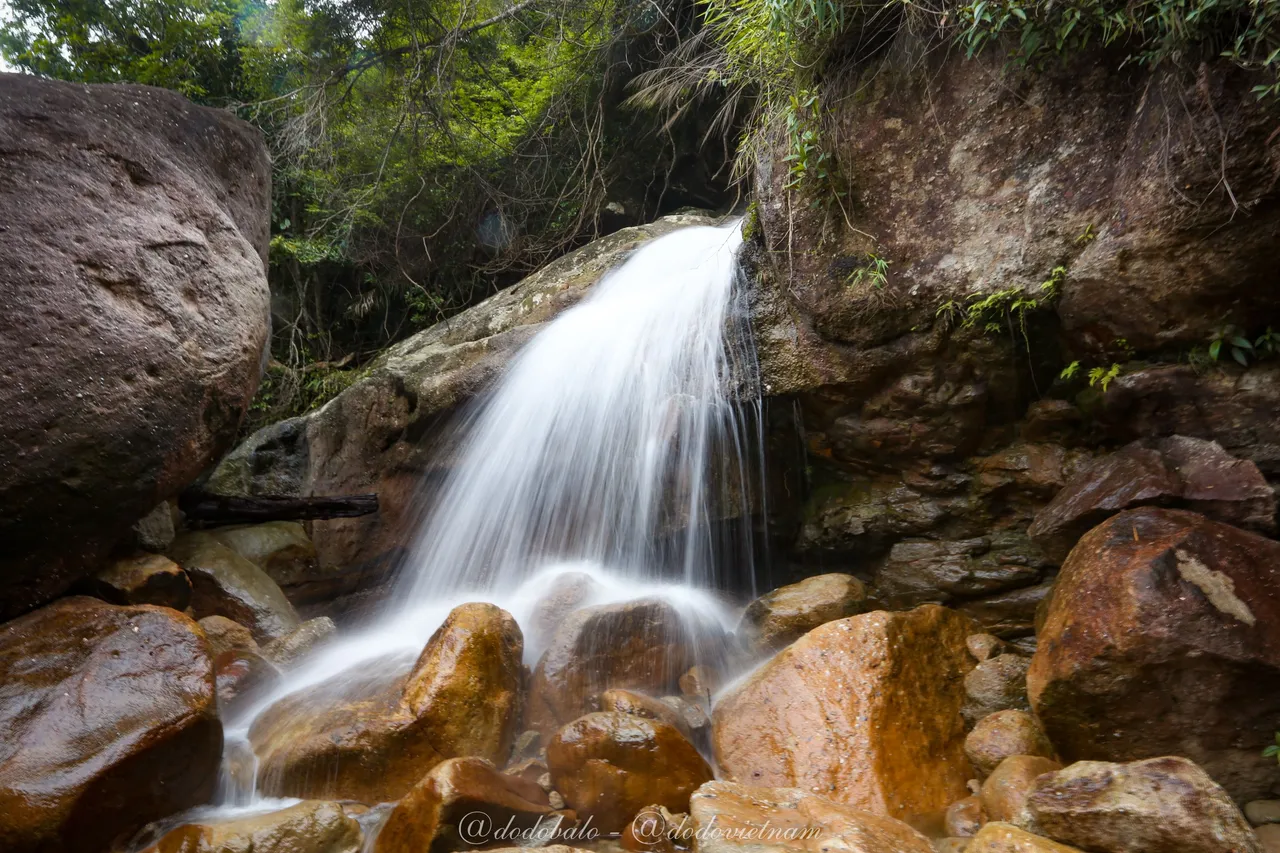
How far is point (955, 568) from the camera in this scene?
180 inches

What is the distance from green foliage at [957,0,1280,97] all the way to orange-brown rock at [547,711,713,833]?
402 cm

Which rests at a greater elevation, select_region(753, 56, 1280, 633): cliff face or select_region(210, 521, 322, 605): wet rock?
select_region(753, 56, 1280, 633): cliff face

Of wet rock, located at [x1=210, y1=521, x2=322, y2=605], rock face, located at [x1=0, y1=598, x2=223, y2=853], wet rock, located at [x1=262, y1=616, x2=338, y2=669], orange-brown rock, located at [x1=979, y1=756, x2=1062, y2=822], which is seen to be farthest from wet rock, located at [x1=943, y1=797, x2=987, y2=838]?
wet rock, located at [x1=210, y1=521, x2=322, y2=605]

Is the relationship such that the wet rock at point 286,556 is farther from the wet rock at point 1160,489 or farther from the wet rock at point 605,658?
the wet rock at point 1160,489

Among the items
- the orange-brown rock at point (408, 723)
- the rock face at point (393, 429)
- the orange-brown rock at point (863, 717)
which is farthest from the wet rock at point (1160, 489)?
the rock face at point (393, 429)

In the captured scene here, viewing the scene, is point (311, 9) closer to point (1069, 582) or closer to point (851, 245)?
point (851, 245)

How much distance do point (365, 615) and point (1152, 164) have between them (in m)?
6.47

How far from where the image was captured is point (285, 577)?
6.60 meters

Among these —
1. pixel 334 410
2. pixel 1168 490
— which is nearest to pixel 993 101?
pixel 1168 490

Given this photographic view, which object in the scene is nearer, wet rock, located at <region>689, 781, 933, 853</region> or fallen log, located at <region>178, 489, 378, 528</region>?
wet rock, located at <region>689, 781, 933, 853</region>

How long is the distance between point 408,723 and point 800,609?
2388 mm

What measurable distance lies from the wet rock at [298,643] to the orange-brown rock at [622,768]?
2693 millimetres

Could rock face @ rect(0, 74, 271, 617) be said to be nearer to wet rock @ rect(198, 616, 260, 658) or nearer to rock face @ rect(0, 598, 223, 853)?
rock face @ rect(0, 598, 223, 853)

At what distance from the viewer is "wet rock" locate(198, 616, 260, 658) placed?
16.1 ft
